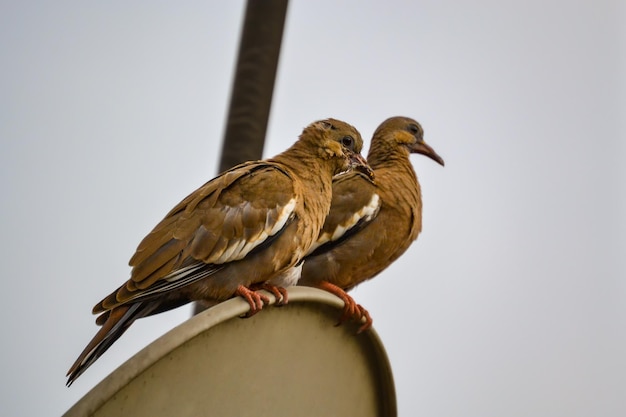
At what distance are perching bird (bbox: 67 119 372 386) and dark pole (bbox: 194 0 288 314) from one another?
825mm

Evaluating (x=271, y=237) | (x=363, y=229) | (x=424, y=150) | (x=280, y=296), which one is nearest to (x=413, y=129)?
(x=424, y=150)

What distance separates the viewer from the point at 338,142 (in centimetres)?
324

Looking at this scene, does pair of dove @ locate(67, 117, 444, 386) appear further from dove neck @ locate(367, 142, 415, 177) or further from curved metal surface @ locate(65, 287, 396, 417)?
dove neck @ locate(367, 142, 415, 177)

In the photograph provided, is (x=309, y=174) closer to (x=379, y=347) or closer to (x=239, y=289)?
(x=239, y=289)

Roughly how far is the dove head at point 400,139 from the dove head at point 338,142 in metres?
0.88

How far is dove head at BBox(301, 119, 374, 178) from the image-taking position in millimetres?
3203

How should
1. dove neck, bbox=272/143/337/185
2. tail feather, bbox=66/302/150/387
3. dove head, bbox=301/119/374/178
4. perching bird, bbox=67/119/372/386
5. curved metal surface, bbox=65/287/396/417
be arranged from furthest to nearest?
dove head, bbox=301/119/374/178
dove neck, bbox=272/143/337/185
perching bird, bbox=67/119/372/386
tail feather, bbox=66/302/150/387
curved metal surface, bbox=65/287/396/417

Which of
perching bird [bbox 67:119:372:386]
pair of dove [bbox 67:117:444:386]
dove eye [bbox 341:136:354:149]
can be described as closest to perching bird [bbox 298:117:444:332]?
pair of dove [bbox 67:117:444:386]

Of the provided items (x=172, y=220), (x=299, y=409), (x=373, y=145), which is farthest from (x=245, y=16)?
(x=299, y=409)

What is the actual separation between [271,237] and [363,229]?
992mm

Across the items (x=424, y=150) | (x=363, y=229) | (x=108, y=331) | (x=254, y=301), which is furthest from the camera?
(x=424, y=150)

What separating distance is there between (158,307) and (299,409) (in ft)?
2.94

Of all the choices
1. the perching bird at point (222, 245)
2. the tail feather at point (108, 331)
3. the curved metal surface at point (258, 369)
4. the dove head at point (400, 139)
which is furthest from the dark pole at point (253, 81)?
the curved metal surface at point (258, 369)

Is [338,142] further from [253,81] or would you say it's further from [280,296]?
[280,296]
